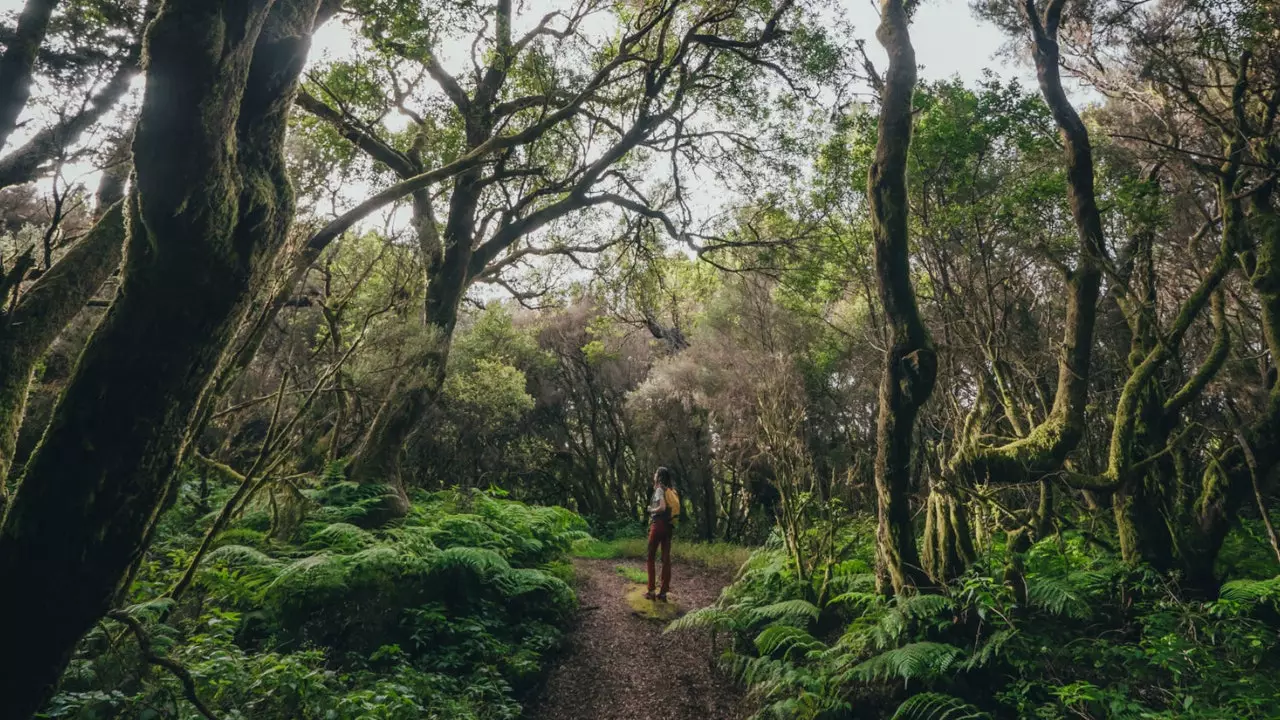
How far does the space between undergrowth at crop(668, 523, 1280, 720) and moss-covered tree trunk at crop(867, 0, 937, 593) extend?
0.56 metres

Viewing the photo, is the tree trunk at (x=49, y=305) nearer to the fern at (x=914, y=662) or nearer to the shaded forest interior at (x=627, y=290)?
the shaded forest interior at (x=627, y=290)

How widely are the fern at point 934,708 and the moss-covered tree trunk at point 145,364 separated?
4.35 m

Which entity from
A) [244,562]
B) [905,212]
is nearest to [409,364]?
[244,562]

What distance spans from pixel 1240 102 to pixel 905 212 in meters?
2.57

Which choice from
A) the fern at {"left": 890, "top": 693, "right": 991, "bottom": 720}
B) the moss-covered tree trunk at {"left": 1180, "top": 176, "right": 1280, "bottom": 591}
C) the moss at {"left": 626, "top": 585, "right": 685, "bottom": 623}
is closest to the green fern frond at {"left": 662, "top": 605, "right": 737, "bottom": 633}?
the moss at {"left": 626, "top": 585, "right": 685, "bottom": 623}

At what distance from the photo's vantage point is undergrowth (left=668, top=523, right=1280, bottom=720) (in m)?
3.61

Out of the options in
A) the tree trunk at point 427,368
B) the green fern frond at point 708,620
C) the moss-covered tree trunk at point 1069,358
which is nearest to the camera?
the moss-covered tree trunk at point 1069,358

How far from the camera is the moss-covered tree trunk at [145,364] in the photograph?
197 cm

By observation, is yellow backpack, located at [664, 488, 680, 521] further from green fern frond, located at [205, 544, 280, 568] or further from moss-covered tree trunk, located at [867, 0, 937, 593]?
green fern frond, located at [205, 544, 280, 568]

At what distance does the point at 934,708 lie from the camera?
4078 millimetres

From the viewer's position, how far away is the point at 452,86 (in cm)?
929

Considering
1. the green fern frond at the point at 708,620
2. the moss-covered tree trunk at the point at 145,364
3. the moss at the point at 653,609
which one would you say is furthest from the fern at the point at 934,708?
the moss-covered tree trunk at the point at 145,364

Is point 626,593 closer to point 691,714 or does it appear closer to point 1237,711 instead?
point 691,714

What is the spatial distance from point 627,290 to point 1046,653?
9490mm
